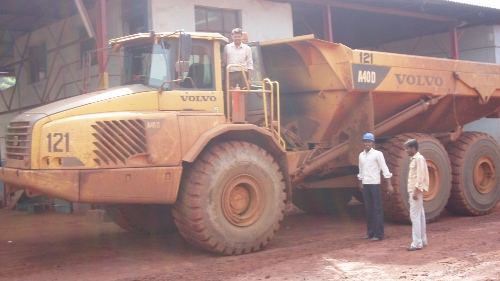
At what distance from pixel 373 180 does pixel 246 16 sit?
7.61 metres

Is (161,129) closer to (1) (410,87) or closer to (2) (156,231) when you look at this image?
(2) (156,231)

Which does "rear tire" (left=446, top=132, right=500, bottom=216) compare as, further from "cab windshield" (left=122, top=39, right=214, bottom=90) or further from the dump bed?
"cab windshield" (left=122, top=39, right=214, bottom=90)

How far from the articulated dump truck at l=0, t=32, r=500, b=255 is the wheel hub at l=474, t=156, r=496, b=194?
59 millimetres

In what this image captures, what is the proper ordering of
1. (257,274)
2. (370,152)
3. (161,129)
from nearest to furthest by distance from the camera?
(257,274), (161,129), (370,152)

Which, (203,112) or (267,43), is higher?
(267,43)

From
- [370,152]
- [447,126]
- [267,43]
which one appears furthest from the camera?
[447,126]

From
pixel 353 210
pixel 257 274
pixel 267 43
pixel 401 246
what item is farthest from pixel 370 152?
pixel 353 210

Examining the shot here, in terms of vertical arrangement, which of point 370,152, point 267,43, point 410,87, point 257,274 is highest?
point 267,43

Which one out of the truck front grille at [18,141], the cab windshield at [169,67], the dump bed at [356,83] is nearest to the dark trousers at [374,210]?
the dump bed at [356,83]

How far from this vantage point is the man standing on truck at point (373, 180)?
957 centimetres

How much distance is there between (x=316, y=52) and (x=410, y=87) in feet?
6.30

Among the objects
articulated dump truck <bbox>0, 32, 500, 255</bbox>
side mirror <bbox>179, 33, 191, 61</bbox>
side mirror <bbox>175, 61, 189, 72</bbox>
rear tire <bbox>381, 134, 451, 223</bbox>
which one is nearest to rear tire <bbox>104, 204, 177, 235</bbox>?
articulated dump truck <bbox>0, 32, 500, 255</bbox>

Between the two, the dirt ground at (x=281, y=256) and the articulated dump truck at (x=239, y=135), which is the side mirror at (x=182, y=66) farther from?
the dirt ground at (x=281, y=256)

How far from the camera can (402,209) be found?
35.0 feet
